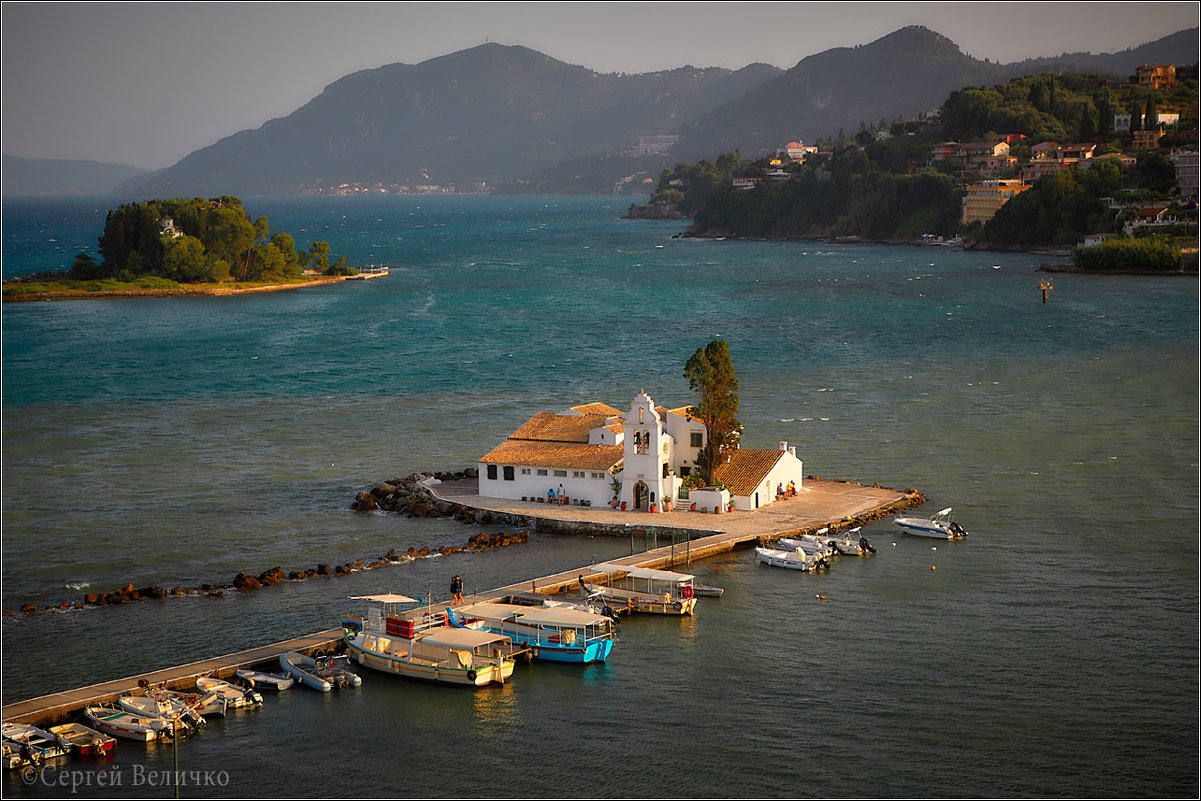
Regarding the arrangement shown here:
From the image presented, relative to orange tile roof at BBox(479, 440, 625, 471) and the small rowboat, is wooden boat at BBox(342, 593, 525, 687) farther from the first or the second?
orange tile roof at BBox(479, 440, 625, 471)

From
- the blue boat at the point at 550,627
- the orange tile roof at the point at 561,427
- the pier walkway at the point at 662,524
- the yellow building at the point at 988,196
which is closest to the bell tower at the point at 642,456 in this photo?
the pier walkway at the point at 662,524

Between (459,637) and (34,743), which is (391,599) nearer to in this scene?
(459,637)

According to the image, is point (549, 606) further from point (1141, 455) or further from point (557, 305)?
point (557, 305)

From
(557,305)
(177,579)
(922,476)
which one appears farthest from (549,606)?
(557,305)

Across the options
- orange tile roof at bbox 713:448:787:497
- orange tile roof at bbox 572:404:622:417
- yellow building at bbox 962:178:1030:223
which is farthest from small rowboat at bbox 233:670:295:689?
yellow building at bbox 962:178:1030:223

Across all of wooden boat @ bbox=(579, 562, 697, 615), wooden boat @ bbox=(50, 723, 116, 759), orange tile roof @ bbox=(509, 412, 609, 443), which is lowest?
wooden boat @ bbox=(50, 723, 116, 759)

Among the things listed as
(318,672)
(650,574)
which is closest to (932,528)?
(650,574)
